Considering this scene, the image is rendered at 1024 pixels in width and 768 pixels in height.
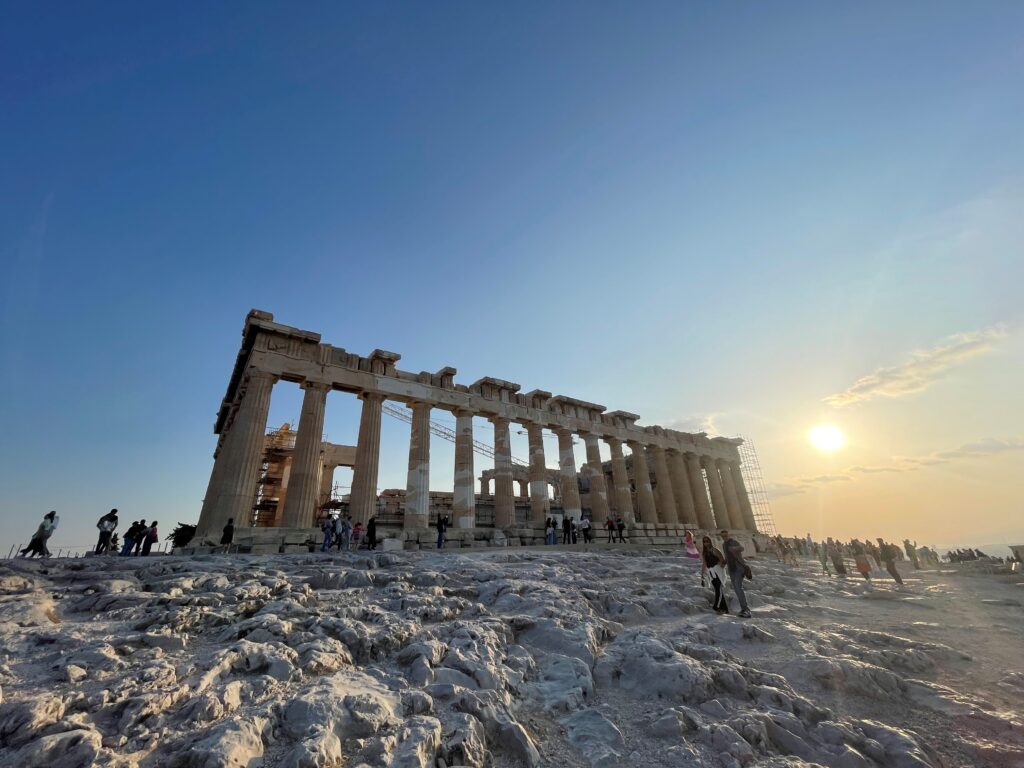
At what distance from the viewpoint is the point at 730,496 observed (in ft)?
125

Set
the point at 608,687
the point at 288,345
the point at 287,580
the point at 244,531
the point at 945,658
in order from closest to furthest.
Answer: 1. the point at 608,687
2. the point at 945,658
3. the point at 287,580
4. the point at 244,531
5. the point at 288,345

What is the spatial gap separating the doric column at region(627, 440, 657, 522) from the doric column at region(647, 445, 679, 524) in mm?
1144

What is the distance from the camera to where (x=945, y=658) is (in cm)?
683

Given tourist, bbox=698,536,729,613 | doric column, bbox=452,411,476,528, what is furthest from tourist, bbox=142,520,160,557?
tourist, bbox=698,536,729,613

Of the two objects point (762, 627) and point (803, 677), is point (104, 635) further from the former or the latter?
point (762, 627)

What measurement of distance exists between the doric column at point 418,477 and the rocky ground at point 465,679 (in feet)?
42.7

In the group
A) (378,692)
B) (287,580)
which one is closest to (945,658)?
(378,692)

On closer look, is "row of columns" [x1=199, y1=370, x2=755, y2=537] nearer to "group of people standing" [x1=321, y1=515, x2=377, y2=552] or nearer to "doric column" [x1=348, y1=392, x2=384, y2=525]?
"doric column" [x1=348, y1=392, x2=384, y2=525]

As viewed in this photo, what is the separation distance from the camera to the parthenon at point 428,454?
19641mm

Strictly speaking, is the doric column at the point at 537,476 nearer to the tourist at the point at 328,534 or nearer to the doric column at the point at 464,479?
the doric column at the point at 464,479

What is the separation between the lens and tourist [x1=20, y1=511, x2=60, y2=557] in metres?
12.9

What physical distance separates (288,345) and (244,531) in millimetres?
8288

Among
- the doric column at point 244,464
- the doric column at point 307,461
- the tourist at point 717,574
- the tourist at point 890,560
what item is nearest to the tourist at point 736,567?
the tourist at point 717,574

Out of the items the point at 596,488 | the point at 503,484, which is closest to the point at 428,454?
the point at 503,484
